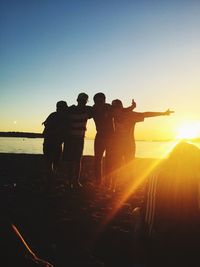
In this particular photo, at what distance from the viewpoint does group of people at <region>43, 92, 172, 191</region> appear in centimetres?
848

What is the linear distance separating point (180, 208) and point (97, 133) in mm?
6295

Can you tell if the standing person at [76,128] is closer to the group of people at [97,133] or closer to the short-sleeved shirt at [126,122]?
the group of people at [97,133]

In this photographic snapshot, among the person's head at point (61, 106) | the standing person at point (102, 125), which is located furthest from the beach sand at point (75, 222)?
the person's head at point (61, 106)

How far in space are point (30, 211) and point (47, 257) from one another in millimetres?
2196

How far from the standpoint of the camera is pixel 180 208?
103 inches

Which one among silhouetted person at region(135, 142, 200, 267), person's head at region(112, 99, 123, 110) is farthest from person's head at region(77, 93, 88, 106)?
silhouetted person at region(135, 142, 200, 267)

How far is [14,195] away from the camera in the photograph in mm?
7914

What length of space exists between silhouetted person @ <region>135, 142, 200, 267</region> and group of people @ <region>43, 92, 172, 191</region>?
5980 millimetres

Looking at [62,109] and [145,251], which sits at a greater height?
[62,109]

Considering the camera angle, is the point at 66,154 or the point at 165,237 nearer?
the point at 165,237

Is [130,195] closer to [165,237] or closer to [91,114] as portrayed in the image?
[91,114]

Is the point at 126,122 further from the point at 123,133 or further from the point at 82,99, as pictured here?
the point at 82,99

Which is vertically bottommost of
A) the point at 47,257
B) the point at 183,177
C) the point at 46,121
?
the point at 47,257

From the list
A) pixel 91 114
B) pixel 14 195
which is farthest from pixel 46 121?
pixel 14 195
